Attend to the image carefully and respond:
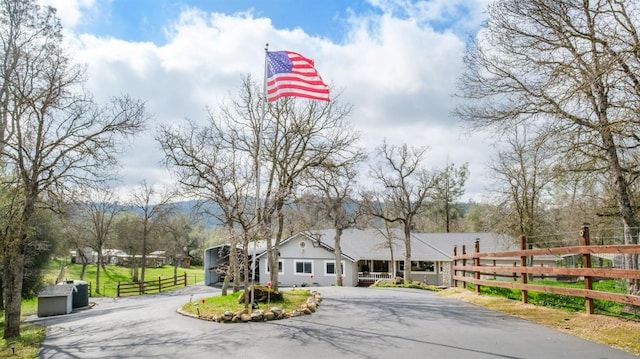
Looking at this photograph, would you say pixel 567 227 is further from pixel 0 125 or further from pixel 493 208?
pixel 0 125

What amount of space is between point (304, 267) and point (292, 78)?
27994 mm

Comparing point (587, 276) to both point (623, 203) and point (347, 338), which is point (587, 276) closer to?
point (623, 203)

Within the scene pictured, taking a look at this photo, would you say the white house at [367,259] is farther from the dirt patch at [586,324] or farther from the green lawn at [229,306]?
the dirt patch at [586,324]

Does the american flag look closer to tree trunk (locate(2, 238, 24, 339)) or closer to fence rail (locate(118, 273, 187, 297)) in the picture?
tree trunk (locate(2, 238, 24, 339))

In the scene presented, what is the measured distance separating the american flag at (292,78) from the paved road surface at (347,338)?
612 centimetres

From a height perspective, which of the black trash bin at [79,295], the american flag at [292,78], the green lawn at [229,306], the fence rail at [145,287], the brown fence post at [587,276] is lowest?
the fence rail at [145,287]

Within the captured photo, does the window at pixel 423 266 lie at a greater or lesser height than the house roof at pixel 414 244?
lesser

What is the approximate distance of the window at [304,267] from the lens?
38781 mm

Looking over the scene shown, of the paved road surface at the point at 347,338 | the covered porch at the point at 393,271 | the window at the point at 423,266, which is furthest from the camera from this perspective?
the window at the point at 423,266

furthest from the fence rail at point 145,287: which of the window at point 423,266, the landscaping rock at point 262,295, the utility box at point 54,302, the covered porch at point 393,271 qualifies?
the landscaping rock at point 262,295

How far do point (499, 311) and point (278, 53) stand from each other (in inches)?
364

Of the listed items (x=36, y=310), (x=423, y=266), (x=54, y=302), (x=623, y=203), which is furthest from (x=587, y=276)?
(x=423, y=266)

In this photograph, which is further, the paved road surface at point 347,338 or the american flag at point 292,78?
the american flag at point 292,78

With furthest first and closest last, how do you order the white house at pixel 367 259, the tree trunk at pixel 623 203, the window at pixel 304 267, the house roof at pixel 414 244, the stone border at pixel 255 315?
the window at pixel 304 267 → the white house at pixel 367 259 → the house roof at pixel 414 244 → the stone border at pixel 255 315 → the tree trunk at pixel 623 203
